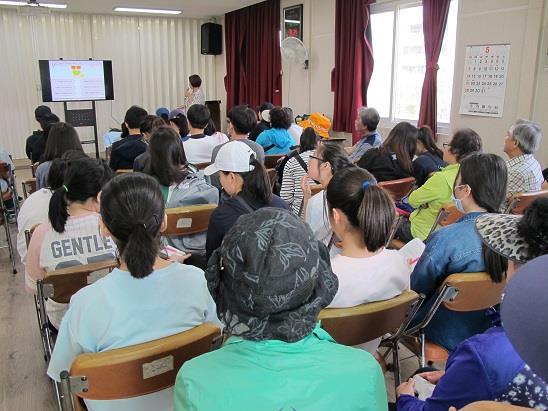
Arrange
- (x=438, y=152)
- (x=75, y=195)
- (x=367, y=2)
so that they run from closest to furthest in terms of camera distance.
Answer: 1. (x=75, y=195)
2. (x=438, y=152)
3. (x=367, y=2)

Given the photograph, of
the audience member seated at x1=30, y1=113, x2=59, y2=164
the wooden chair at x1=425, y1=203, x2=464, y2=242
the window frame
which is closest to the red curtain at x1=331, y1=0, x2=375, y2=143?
the window frame

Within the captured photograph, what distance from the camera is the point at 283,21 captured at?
7.69 metres

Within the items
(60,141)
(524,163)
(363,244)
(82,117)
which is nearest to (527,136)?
(524,163)

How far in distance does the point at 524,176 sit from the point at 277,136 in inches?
88.1

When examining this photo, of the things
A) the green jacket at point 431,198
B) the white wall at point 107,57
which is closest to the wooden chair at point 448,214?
the green jacket at point 431,198

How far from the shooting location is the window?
537cm

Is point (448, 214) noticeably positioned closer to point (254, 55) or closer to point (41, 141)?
point (41, 141)

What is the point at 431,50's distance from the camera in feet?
17.2

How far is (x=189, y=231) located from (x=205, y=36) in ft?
25.1

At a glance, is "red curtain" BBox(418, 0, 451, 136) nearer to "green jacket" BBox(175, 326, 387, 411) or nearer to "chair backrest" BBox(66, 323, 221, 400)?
"chair backrest" BBox(66, 323, 221, 400)

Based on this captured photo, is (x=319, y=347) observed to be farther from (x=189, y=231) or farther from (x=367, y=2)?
(x=367, y=2)

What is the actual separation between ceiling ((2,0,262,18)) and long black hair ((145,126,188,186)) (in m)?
5.59


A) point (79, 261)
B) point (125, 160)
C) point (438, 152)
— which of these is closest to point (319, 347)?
point (79, 261)

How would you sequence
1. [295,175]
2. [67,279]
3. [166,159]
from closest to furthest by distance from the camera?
[67,279], [166,159], [295,175]
